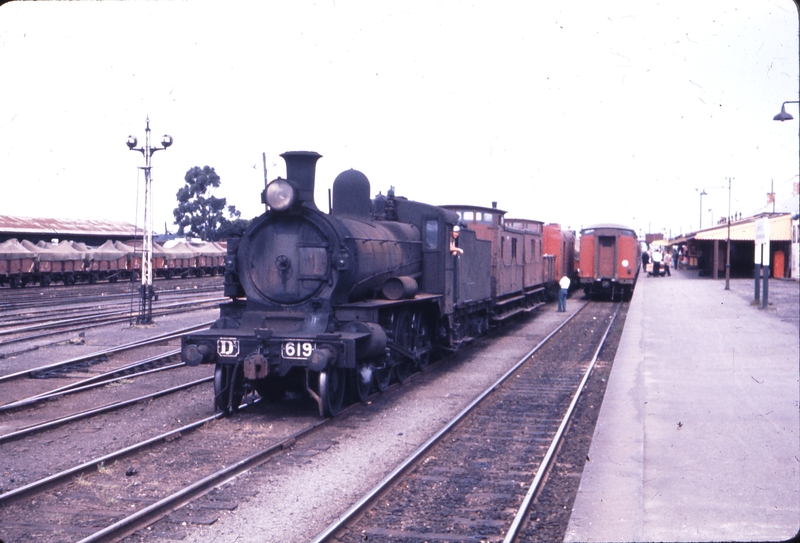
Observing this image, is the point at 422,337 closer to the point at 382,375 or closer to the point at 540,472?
the point at 382,375

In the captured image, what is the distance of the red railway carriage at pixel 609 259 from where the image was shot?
1051 inches

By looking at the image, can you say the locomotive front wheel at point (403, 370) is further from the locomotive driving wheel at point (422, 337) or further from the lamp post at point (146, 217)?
the lamp post at point (146, 217)

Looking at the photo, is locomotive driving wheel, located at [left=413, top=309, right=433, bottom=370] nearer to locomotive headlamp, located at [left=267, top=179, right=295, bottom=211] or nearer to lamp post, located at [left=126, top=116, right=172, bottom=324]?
locomotive headlamp, located at [left=267, top=179, right=295, bottom=211]

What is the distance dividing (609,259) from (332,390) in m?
20.9

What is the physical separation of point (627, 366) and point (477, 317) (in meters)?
3.96

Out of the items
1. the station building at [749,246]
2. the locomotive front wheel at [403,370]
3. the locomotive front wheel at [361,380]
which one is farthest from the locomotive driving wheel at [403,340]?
the station building at [749,246]

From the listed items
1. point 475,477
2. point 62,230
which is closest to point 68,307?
point 475,477

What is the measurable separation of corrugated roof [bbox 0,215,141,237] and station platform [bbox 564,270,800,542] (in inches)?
1216

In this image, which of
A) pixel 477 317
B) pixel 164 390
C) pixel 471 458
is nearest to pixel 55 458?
pixel 164 390

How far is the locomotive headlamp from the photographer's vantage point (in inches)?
328

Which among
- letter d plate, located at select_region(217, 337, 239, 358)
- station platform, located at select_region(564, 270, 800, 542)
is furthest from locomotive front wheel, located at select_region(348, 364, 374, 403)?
station platform, located at select_region(564, 270, 800, 542)

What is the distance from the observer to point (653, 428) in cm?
743

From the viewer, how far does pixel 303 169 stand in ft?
28.3

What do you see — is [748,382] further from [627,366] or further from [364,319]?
[364,319]
